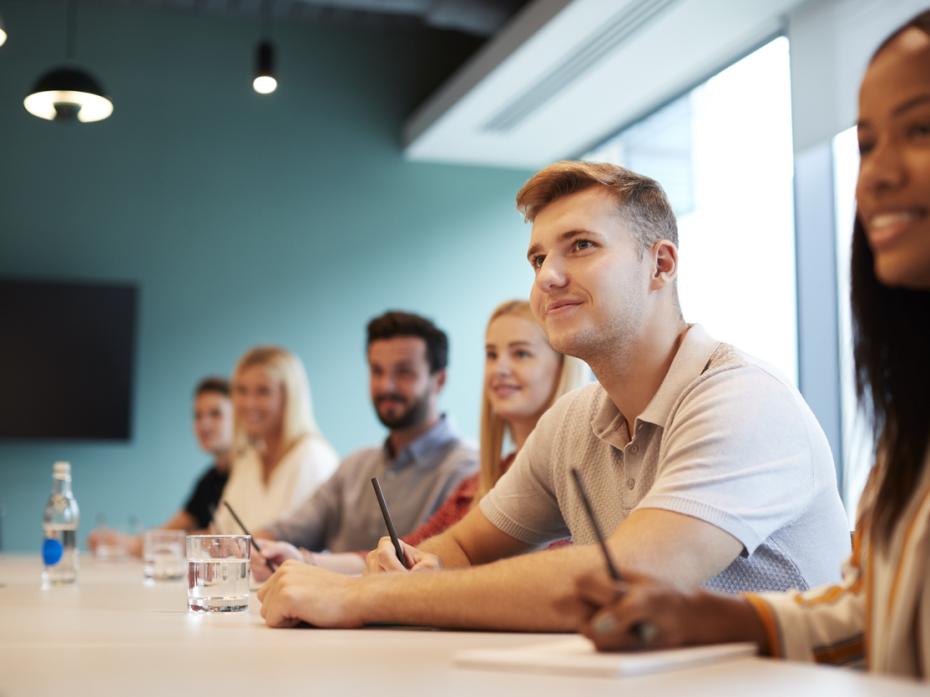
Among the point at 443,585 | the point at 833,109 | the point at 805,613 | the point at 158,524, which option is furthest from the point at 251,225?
the point at 805,613

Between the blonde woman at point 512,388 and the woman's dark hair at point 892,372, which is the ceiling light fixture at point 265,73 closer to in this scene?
the blonde woman at point 512,388

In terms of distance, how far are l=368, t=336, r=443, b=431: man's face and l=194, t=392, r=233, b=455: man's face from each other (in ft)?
6.29

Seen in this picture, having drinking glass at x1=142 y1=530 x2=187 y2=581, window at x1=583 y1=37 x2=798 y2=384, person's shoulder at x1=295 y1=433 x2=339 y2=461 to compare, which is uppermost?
window at x1=583 y1=37 x2=798 y2=384

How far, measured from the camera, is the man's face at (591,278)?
5.92ft

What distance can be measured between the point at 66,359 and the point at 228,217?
3.83 feet

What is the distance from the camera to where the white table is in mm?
897

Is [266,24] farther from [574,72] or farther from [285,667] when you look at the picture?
[285,667]

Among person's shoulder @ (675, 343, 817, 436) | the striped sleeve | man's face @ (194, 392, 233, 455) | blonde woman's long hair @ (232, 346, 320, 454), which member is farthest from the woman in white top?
the striped sleeve

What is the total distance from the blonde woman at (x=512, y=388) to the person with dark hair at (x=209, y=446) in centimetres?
182

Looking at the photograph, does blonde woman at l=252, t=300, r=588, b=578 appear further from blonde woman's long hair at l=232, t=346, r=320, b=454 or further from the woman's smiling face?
the woman's smiling face

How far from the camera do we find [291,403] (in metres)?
4.36

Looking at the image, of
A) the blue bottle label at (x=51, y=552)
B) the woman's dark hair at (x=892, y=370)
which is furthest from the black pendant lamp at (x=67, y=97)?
the woman's dark hair at (x=892, y=370)

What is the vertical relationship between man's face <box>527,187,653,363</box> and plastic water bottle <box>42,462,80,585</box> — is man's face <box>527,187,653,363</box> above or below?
above

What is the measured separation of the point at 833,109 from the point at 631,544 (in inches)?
118
